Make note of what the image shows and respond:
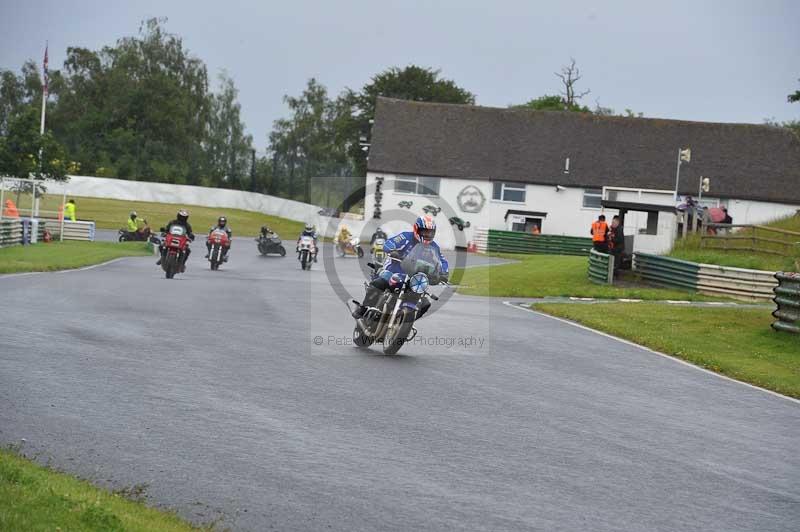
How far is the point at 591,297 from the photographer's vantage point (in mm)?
30078

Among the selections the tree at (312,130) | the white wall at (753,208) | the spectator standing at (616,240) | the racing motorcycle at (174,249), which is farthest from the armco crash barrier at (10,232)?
the tree at (312,130)

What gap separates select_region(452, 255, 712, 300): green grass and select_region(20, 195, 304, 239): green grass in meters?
30.0

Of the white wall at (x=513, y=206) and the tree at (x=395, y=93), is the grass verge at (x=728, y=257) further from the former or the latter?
the tree at (x=395, y=93)

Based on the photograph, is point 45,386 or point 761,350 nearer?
point 45,386

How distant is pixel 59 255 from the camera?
114 feet

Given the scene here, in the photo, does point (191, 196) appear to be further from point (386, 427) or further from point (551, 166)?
point (386, 427)

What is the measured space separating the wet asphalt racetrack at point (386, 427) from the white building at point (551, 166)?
48143 mm

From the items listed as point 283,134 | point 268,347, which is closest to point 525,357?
point 268,347

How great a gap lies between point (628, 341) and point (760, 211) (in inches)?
1914

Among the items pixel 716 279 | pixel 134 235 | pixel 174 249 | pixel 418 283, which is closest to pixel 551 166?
pixel 134 235

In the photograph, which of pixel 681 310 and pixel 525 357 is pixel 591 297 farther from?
pixel 525 357

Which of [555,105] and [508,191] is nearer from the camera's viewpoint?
[508,191]

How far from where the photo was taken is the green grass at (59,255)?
2838 cm

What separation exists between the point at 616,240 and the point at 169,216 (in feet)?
147
